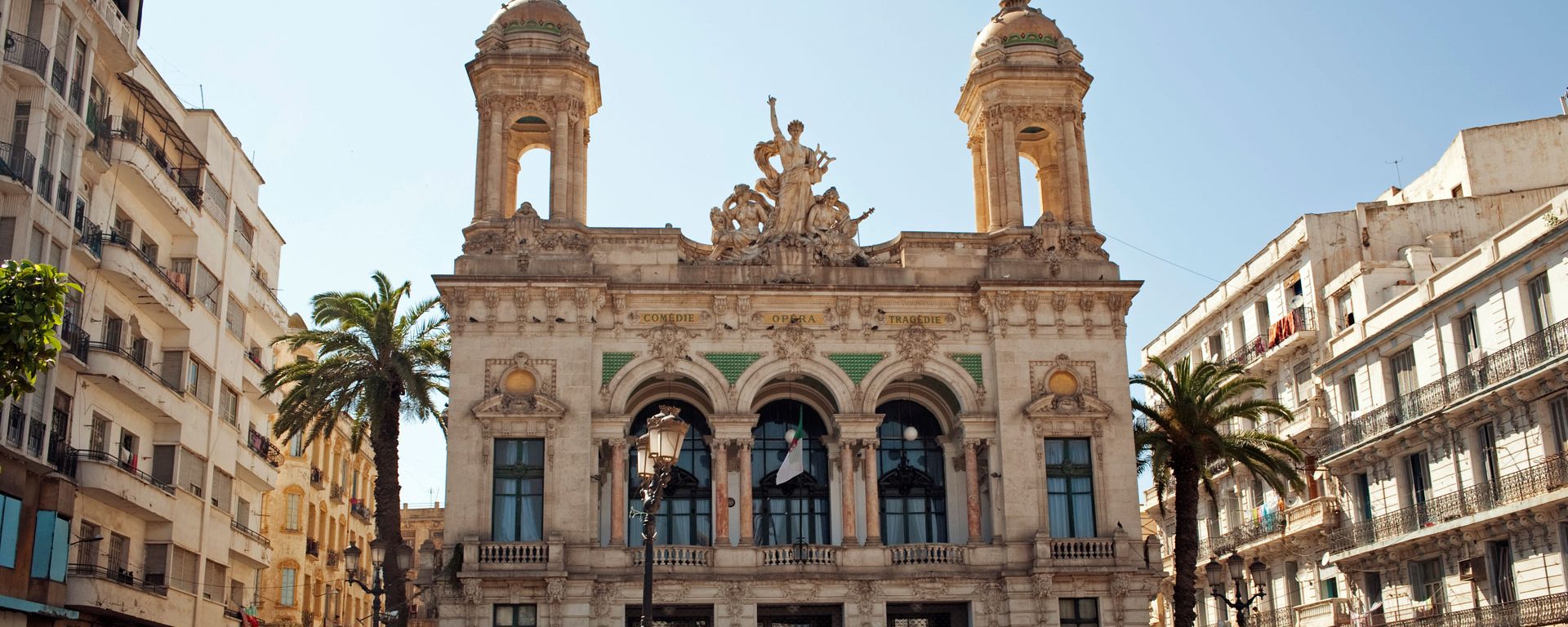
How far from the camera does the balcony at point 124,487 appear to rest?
113ft

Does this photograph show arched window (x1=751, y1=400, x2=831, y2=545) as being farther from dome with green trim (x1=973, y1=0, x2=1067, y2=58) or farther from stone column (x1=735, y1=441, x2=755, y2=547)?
dome with green trim (x1=973, y1=0, x2=1067, y2=58)

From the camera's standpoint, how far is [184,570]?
40406mm

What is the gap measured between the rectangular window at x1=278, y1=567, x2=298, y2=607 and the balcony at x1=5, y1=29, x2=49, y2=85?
2618 centimetres

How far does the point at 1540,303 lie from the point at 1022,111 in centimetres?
1411

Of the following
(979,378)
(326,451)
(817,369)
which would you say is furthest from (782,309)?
(326,451)

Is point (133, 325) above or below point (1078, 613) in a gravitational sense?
above

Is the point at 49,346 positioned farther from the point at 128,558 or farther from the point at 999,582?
the point at 999,582

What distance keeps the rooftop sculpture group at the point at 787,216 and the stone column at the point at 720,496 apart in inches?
200

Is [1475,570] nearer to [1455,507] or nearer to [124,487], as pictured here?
[1455,507]

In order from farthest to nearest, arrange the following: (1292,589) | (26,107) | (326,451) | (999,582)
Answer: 1. (326,451)
2. (1292,589)
3. (999,582)
4. (26,107)

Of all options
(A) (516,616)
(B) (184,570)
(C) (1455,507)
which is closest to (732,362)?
(A) (516,616)

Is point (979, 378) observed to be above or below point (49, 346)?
above

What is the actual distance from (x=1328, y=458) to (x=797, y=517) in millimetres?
15882

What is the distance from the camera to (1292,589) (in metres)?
47.1
